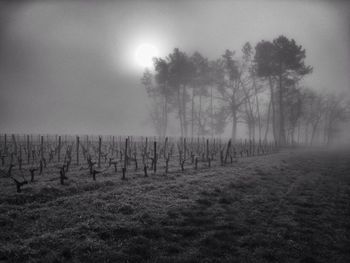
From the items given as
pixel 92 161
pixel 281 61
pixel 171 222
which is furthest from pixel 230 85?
pixel 171 222

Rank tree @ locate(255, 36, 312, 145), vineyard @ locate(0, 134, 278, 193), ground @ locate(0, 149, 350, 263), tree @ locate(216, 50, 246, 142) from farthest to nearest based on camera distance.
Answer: tree @ locate(216, 50, 246, 142)
tree @ locate(255, 36, 312, 145)
vineyard @ locate(0, 134, 278, 193)
ground @ locate(0, 149, 350, 263)

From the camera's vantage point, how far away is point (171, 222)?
9.74 m

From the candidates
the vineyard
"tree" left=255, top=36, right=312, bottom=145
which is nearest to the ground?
the vineyard

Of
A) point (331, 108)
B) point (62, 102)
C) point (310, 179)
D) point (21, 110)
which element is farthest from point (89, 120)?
point (310, 179)

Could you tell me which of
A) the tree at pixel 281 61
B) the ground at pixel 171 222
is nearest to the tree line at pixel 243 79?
the tree at pixel 281 61

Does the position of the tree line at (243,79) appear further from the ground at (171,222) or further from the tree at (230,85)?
the ground at (171,222)

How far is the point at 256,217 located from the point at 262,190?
4.99 metres

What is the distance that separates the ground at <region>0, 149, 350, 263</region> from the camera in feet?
24.3

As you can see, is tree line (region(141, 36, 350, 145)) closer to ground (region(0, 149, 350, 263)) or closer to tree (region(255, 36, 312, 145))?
tree (region(255, 36, 312, 145))

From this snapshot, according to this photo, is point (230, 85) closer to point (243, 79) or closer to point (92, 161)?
point (243, 79)

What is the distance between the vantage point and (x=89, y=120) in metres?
178

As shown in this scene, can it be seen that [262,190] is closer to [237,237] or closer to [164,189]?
[164,189]

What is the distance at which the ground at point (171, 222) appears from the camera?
7.41m

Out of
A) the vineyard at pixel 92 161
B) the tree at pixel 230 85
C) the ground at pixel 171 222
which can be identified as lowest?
the ground at pixel 171 222
